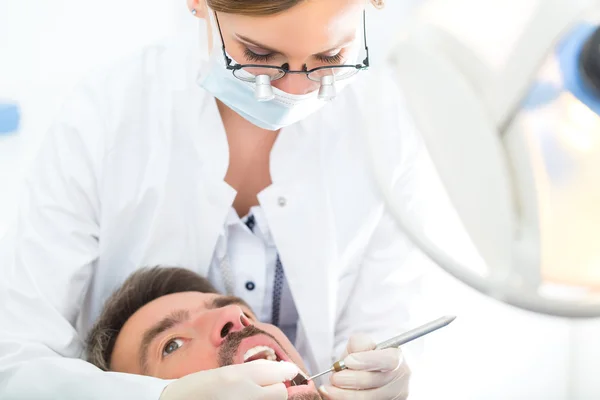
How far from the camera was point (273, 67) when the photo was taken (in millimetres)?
1055

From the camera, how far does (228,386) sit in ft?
3.40

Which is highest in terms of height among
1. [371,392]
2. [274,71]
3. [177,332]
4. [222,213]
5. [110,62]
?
[274,71]

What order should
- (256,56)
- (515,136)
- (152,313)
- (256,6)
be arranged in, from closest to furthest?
(515,136) → (256,6) → (256,56) → (152,313)

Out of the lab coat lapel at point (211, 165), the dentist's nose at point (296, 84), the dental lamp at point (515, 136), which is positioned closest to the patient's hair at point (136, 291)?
the lab coat lapel at point (211, 165)

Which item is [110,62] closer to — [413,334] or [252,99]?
[252,99]

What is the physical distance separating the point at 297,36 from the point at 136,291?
63cm

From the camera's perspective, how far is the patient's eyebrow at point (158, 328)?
1.23m

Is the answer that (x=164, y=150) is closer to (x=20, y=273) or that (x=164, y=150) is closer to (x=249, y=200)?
(x=249, y=200)

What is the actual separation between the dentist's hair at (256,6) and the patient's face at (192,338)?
528 mm

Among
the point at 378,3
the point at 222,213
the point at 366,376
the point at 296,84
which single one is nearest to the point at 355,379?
the point at 366,376

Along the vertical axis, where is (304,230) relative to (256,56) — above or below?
below

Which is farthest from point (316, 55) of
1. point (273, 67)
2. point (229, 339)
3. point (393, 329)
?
point (393, 329)

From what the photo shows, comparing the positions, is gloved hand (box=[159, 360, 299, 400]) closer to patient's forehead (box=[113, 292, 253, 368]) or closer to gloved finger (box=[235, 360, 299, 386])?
gloved finger (box=[235, 360, 299, 386])

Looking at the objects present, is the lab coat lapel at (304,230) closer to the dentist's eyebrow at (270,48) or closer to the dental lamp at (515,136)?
the dentist's eyebrow at (270,48)
